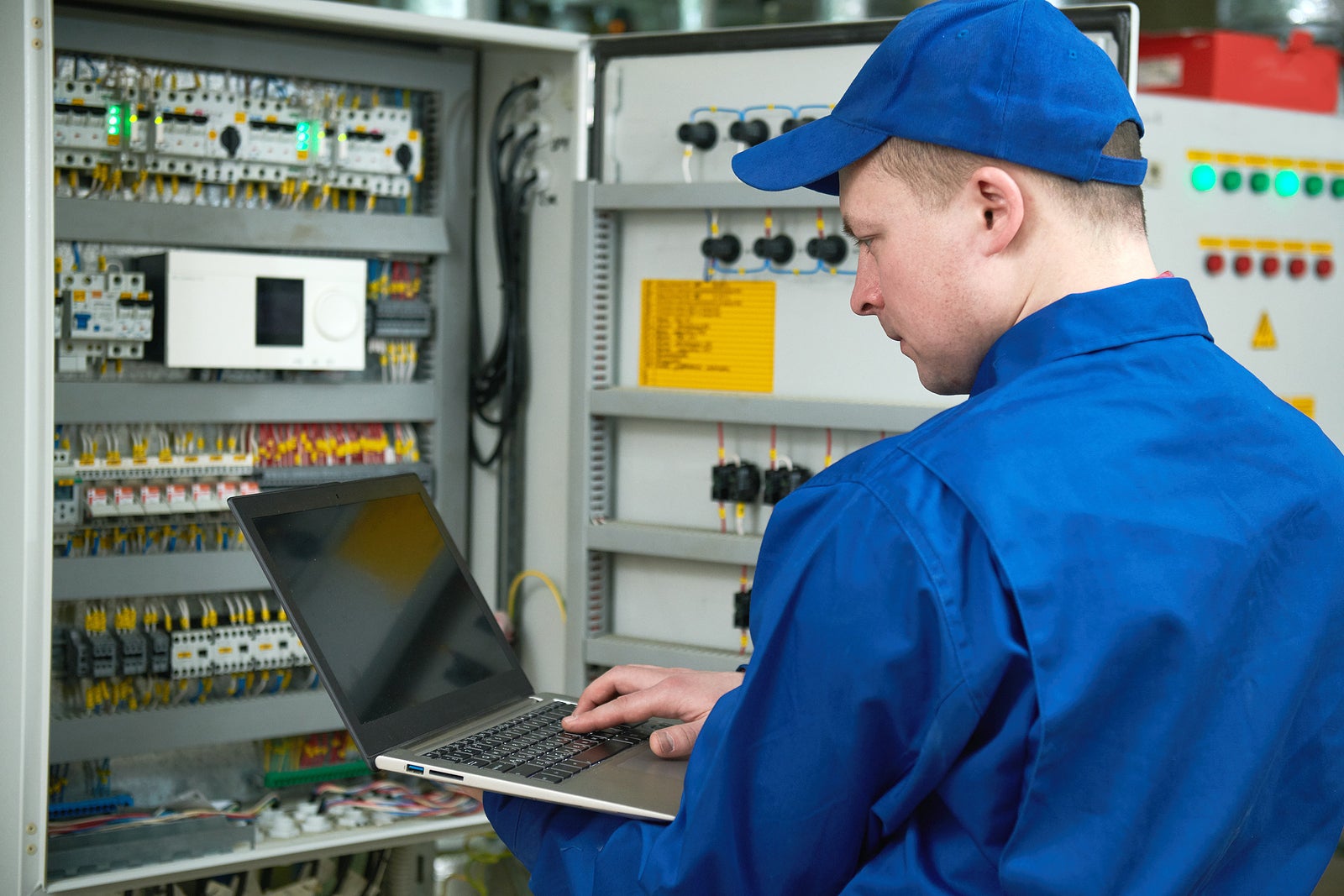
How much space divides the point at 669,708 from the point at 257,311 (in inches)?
59.8

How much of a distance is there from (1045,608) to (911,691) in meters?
0.11

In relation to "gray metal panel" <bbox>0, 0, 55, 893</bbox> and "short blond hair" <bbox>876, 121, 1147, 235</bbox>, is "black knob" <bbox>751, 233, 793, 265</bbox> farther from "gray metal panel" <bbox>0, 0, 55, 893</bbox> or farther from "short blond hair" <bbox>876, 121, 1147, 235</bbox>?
"short blond hair" <bbox>876, 121, 1147, 235</bbox>

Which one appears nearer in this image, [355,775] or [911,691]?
[911,691]

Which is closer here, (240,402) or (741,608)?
(741,608)

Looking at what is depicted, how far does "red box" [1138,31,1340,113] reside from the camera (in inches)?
136

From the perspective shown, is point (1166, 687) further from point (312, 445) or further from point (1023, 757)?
point (312, 445)

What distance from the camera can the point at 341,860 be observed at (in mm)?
2635

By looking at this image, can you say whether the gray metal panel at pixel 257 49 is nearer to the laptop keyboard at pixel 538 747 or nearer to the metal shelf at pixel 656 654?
the metal shelf at pixel 656 654

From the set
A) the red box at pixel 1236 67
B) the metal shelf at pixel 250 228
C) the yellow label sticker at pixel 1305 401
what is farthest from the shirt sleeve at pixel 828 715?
the red box at pixel 1236 67

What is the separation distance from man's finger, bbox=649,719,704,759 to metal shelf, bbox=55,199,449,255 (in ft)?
5.26

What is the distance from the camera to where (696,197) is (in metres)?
2.37

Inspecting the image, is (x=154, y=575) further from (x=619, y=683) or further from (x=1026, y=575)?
(x=1026, y=575)

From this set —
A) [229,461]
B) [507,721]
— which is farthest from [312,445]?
[507,721]

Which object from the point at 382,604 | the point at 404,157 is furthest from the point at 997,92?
the point at 404,157
